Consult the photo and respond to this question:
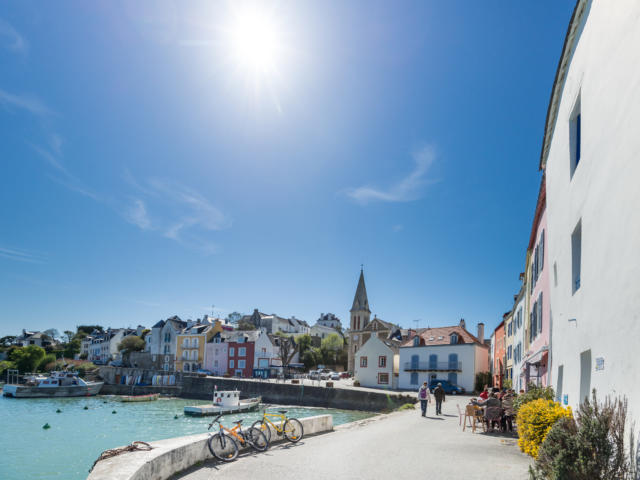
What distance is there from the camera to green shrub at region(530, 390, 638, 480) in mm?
5559

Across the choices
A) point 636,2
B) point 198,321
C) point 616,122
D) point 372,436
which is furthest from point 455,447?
point 198,321

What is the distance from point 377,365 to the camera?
51.4m

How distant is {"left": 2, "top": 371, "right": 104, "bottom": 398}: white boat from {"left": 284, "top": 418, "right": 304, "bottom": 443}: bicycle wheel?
2371 inches

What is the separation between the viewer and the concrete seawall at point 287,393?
40.4 meters

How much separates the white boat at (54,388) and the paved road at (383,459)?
59223 mm

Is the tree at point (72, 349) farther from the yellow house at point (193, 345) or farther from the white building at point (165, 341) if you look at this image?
the yellow house at point (193, 345)

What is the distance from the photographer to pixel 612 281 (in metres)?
6.54

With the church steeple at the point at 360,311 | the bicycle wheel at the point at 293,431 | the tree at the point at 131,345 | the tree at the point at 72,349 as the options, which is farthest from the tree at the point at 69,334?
the bicycle wheel at the point at 293,431

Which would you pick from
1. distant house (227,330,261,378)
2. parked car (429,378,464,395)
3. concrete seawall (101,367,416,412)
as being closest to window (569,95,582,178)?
concrete seawall (101,367,416,412)

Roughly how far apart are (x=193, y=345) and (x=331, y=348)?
86.6ft

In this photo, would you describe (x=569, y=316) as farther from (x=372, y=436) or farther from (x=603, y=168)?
(x=372, y=436)

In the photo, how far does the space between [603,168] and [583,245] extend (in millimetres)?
1818

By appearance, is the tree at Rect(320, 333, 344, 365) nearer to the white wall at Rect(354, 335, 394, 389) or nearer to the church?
the church

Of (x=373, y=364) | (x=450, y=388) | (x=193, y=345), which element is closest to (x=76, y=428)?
(x=373, y=364)
